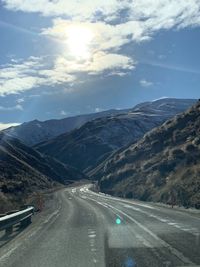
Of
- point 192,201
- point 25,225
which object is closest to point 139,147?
point 192,201

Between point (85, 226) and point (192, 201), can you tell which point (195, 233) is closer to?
point (85, 226)

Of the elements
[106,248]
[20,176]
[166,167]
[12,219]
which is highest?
[20,176]

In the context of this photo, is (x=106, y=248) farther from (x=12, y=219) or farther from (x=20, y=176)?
(x=20, y=176)

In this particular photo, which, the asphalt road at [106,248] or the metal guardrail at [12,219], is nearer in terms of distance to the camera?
Answer: the asphalt road at [106,248]

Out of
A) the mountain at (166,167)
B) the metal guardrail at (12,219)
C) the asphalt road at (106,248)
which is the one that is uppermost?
the mountain at (166,167)

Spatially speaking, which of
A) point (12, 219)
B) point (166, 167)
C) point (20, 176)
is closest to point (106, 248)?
point (12, 219)

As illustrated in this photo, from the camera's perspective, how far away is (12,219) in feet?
60.0

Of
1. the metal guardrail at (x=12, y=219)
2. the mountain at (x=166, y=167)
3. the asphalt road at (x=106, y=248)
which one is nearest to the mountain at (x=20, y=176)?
the mountain at (x=166, y=167)

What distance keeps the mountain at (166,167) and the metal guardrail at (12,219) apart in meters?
15.7

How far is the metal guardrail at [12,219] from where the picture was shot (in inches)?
659

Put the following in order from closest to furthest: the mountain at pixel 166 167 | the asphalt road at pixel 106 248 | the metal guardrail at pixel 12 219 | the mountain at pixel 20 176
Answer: the asphalt road at pixel 106 248, the metal guardrail at pixel 12 219, the mountain at pixel 166 167, the mountain at pixel 20 176

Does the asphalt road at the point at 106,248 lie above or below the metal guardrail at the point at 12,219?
below

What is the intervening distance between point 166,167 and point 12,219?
5151 centimetres

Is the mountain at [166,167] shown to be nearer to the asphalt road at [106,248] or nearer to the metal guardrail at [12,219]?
the metal guardrail at [12,219]
